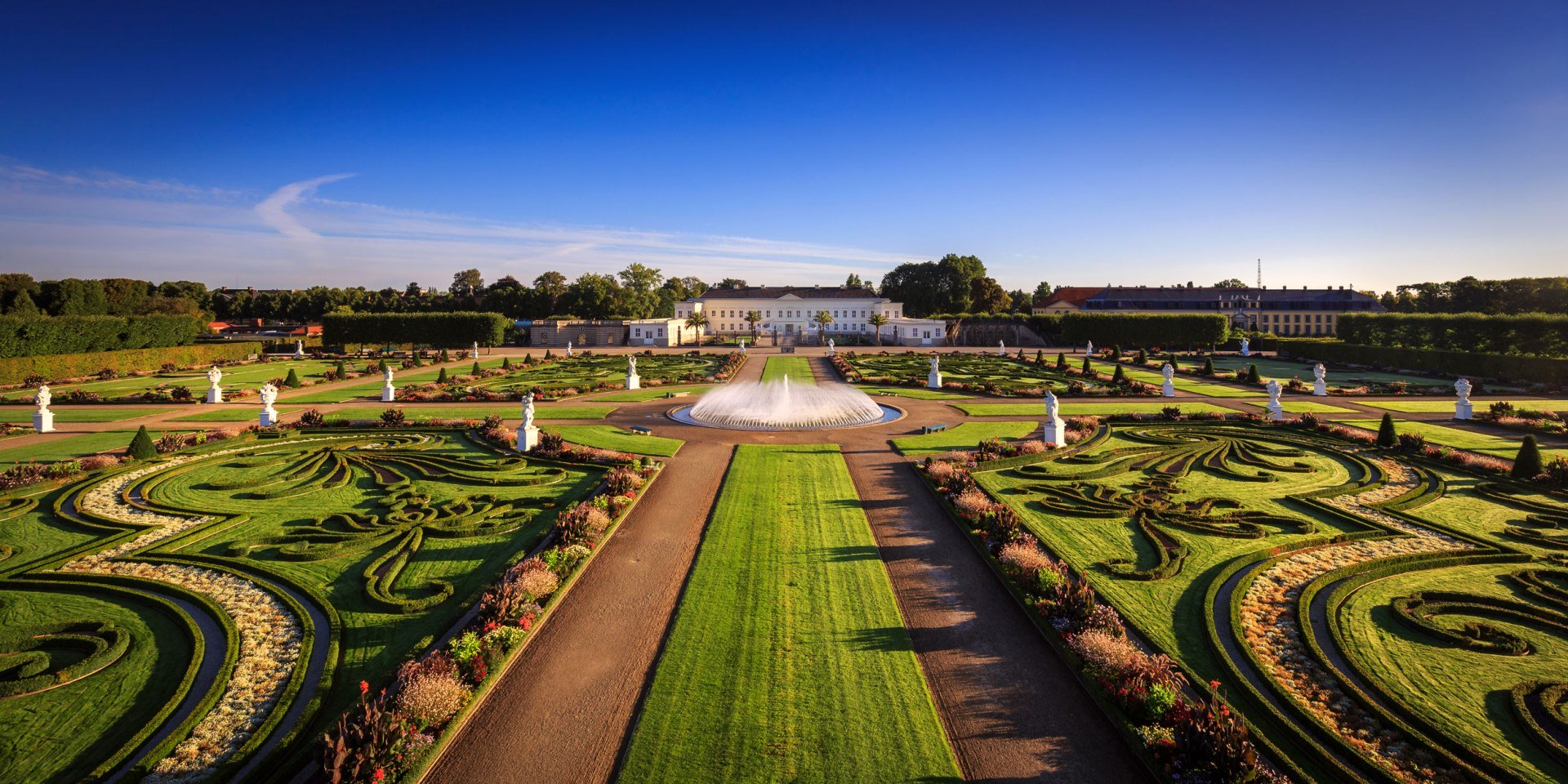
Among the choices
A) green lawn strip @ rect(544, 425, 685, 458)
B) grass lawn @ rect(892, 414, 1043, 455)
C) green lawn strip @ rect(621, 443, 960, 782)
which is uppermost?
grass lawn @ rect(892, 414, 1043, 455)

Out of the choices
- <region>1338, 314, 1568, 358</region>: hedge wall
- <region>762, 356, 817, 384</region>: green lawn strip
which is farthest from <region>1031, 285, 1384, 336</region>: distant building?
<region>762, 356, 817, 384</region>: green lawn strip

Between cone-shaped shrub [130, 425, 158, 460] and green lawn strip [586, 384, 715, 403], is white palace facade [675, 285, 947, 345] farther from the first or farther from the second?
cone-shaped shrub [130, 425, 158, 460]

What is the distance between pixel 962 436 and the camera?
2577cm

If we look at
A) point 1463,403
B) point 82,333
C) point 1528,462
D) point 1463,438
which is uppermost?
point 82,333

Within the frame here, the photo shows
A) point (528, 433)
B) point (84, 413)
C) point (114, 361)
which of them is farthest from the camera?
point (114, 361)

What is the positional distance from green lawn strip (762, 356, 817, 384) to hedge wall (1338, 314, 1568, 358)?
45.7 m

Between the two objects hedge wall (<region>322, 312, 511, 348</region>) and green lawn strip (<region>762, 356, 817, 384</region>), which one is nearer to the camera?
green lawn strip (<region>762, 356, 817, 384</region>)

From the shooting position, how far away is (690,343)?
98.3 m

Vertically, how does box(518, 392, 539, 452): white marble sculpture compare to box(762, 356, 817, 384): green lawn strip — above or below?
below

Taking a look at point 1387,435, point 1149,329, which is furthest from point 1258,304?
point 1387,435

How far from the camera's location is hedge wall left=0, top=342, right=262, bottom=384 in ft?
141

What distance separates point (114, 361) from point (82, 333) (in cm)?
529

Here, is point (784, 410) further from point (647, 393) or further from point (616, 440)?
point (647, 393)

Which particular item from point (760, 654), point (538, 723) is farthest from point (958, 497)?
point (538, 723)
